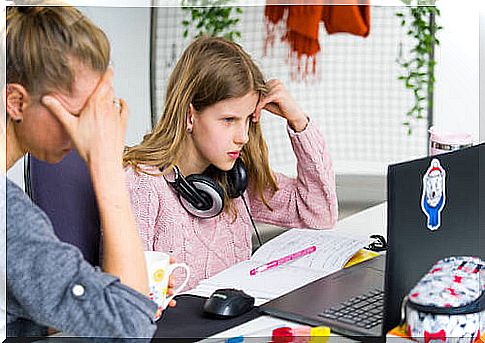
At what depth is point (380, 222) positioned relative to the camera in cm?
160

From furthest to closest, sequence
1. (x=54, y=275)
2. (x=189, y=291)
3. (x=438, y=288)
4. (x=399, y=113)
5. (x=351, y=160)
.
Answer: (x=399, y=113) → (x=351, y=160) → (x=189, y=291) → (x=438, y=288) → (x=54, y=275)

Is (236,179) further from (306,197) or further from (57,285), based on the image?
(57,285)

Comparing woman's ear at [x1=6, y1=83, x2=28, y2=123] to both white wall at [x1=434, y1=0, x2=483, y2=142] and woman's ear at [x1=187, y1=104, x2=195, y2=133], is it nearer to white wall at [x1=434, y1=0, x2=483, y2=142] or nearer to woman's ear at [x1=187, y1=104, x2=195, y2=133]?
woman's ear at [x1=187, y1=104, x2=195, y2=133]

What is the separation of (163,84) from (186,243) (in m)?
0.24

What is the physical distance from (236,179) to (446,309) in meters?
0.43

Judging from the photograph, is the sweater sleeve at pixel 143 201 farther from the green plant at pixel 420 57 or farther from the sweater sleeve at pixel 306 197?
the green plant at pixel 420 57

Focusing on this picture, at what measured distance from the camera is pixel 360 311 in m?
1.10

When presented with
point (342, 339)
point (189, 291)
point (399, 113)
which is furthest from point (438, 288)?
point (399, 113)

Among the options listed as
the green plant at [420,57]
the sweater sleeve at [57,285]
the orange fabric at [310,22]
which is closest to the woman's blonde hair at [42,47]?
the sweater sleeve at [57,285]

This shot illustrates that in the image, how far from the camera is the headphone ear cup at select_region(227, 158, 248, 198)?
1.29 meters

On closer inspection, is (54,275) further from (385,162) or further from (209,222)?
(385,162)

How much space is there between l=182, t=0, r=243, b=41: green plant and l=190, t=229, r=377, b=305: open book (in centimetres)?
37

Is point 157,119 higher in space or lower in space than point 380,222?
higher

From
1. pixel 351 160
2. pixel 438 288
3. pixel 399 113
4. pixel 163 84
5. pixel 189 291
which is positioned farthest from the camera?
pixel 399 113
